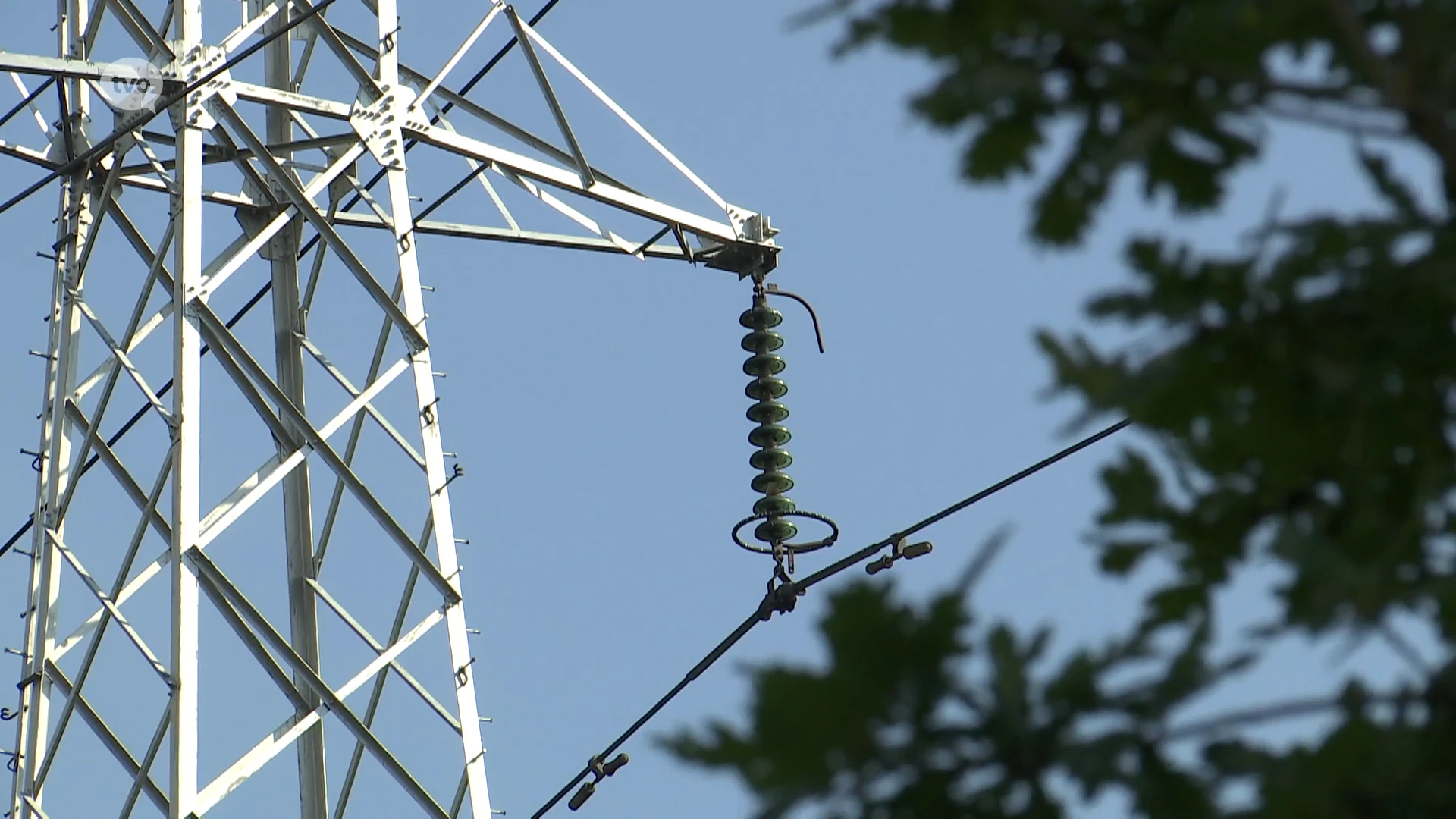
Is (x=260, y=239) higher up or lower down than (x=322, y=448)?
higher up

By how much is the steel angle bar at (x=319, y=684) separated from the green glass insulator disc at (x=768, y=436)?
7.77ft

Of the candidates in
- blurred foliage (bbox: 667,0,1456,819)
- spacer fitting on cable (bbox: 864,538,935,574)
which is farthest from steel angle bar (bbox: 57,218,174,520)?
blurred foliage (bbox: 667,0,1456,819)

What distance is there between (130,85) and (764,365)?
10.3 feet

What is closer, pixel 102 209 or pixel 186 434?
pixel 186 434

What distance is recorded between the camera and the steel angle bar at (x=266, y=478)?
26.1 ft

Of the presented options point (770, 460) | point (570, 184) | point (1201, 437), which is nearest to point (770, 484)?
point (770, 460)

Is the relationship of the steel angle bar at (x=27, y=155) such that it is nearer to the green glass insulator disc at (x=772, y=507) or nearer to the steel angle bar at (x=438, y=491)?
the steel angle bar at (x=438, y=491)

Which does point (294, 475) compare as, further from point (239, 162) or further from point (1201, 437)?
point (1201, 437)

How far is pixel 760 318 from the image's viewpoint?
10305 millimetres

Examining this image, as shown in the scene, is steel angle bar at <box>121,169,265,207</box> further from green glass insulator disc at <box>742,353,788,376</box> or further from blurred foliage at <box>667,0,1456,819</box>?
blurred foliage at <box>667,0,1456,819</box>

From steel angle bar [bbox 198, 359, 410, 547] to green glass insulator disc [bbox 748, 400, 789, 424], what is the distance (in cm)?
196

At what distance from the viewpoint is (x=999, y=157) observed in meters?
2.90

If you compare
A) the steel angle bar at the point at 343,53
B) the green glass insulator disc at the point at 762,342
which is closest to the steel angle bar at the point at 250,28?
the steel angle bar at the point at 343,53

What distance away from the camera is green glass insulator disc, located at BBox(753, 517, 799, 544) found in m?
9.66
